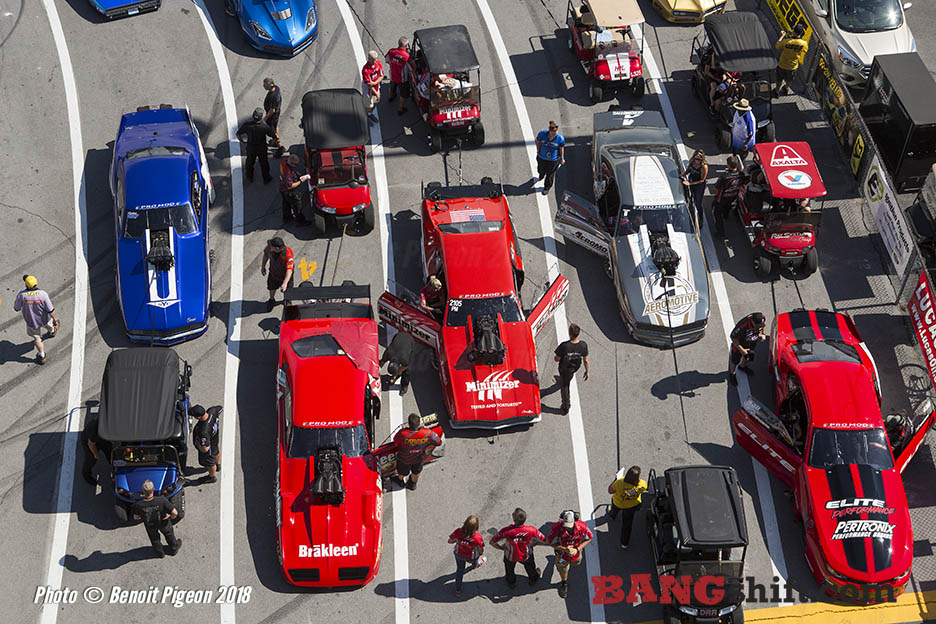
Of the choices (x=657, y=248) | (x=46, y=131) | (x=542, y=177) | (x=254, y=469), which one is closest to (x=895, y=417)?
(x=657, y=248)

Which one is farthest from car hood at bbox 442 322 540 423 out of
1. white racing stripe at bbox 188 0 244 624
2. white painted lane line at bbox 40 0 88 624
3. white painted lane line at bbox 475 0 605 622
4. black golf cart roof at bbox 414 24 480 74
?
black golf cart roof at bbox 414 24 480 74

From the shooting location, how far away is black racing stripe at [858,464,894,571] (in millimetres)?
17359

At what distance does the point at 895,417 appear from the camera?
19016 mm

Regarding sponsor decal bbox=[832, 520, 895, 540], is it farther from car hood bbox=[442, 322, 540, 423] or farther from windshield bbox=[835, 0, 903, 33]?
windshield bbox=[835, 0, 903, 33]

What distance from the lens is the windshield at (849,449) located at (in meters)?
18.2

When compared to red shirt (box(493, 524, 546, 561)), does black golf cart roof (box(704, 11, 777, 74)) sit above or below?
above

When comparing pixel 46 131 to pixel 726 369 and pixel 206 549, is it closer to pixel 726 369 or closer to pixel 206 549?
pixel 206 549

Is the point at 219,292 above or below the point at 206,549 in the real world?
above

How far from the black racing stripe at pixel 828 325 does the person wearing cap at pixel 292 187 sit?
393 inches

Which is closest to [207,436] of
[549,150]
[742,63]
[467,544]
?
[467,544]

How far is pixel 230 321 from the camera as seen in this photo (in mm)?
21422

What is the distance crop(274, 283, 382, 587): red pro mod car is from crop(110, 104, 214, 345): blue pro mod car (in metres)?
2.00

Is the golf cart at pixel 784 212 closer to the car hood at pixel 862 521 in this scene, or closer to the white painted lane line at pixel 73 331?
the car hood at pixel 862 521

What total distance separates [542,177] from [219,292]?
7.06 metres
